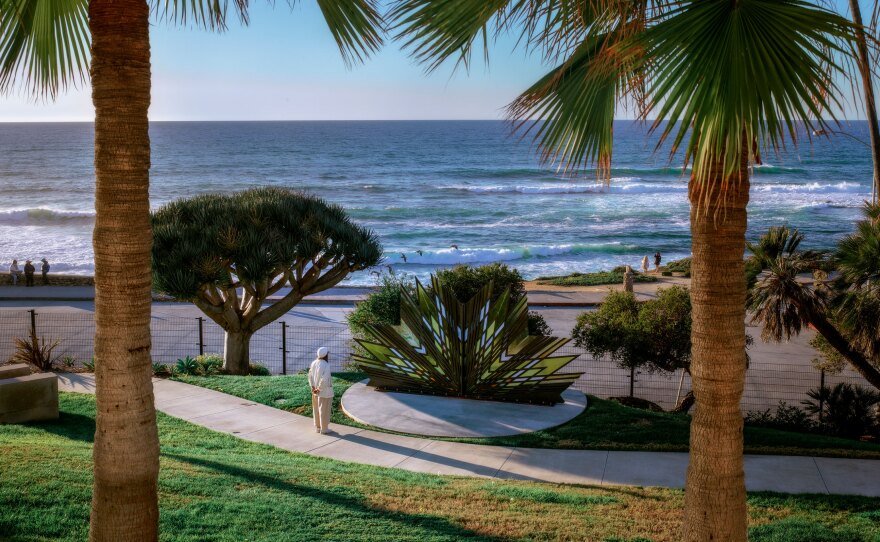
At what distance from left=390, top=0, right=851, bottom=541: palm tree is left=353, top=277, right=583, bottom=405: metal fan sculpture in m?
9.05

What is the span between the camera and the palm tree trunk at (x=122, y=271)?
4.65 meters

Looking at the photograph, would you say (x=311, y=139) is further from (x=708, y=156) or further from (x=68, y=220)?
(x=708, y=156)

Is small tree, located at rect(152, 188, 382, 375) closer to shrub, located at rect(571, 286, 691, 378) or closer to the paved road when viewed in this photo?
Result: the paved road

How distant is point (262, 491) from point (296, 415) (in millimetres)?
5747

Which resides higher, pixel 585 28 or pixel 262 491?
pixel 585 28

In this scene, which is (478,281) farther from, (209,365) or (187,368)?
(187,368)

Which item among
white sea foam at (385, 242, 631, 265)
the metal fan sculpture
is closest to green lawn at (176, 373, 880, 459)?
the metal fan sculpture

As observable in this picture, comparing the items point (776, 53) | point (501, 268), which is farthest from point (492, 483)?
point (501, 268)

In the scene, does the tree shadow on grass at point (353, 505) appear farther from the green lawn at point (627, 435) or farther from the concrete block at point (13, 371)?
the concrete block at point (13, 371)

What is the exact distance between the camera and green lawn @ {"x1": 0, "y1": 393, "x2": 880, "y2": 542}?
690 cm

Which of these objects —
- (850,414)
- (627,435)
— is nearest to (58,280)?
(627,435)

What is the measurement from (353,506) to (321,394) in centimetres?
485

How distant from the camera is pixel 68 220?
65.9m

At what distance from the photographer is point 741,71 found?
146 inches
